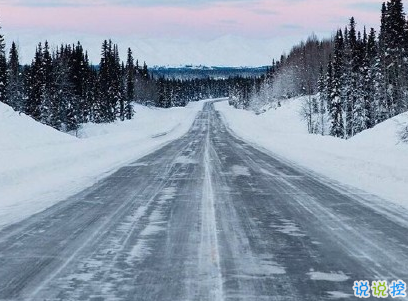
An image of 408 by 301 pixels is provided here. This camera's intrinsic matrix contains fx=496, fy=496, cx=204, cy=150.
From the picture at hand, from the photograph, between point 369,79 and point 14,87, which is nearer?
point 369,79

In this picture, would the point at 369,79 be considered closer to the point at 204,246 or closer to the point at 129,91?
the point at 129,91

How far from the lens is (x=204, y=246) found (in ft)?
21.5

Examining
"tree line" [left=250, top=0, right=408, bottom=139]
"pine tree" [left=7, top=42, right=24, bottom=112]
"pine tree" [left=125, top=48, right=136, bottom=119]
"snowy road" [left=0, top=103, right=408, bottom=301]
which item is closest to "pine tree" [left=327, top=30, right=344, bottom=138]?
"tree line" [left=250, top=0, right=408, bottom=139]

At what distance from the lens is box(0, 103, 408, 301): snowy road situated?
4.93 m

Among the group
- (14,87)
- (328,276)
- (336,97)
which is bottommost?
(328,276)

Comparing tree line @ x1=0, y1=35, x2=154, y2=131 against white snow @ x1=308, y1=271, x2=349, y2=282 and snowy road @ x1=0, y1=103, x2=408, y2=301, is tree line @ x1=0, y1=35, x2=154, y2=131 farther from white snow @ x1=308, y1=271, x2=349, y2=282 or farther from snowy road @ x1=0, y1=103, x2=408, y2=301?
white snow @ x1=308, y1=271, x2=349, y2=282

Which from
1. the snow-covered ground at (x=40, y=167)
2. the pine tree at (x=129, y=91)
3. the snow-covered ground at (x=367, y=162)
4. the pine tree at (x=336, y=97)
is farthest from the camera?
the pine tree at (x=129, y=91)

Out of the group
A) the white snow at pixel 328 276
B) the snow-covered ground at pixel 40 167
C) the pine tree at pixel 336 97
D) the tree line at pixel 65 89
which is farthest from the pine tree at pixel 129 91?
the white snow at pixel 328 276

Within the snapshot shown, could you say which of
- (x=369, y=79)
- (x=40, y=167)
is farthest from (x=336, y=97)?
(x=40, y=167)

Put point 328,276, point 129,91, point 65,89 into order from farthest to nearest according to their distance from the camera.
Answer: point 129,91, point 65,89, point 328,276

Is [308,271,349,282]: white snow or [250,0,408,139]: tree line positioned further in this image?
[250,0,408,139]: tree line

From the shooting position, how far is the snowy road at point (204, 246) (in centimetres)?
493

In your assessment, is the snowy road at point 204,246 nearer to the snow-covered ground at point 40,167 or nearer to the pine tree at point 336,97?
the snow-covered ground at point 40,167

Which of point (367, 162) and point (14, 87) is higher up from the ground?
point (14, 87)
